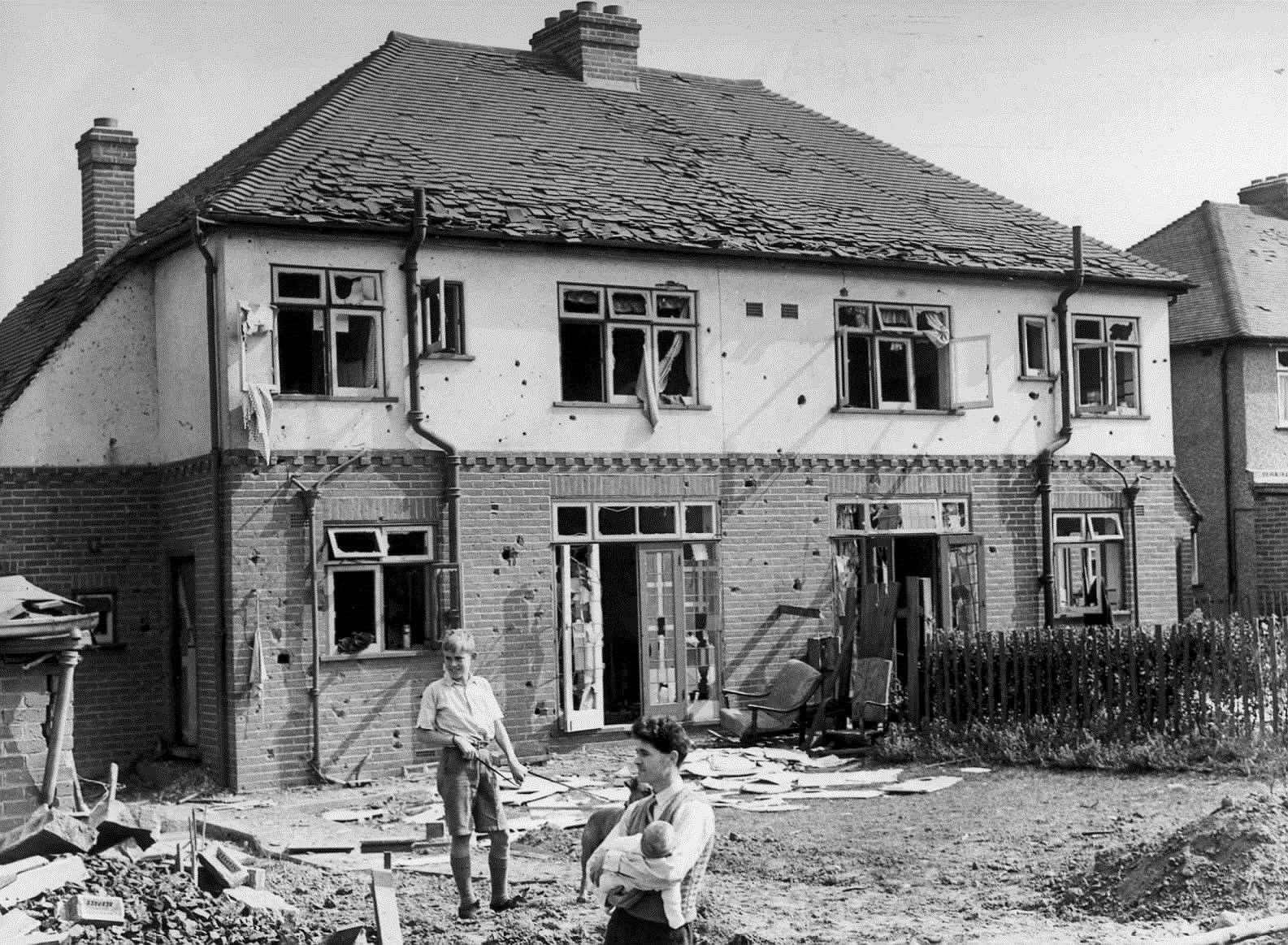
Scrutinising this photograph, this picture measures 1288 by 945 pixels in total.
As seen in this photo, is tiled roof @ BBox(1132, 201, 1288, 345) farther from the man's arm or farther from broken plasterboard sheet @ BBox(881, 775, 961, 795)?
the man's arm

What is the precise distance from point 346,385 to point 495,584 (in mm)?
2837

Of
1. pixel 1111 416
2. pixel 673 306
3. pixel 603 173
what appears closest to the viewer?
pixel 673 306

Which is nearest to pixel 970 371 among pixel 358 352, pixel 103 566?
pixel 358 352

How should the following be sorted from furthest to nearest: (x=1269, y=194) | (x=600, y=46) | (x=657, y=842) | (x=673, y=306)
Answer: (x=1269, y=194) → (x=600, y=46) → (x=673, y=306) → (x=657, y=842)

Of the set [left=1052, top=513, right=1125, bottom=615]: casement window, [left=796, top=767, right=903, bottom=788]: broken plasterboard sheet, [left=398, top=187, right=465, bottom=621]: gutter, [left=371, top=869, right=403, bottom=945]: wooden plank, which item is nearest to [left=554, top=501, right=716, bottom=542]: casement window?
[left=398, top=187, right=465, bottom=621]: gutter

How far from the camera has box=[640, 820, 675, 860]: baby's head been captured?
23.0 ft

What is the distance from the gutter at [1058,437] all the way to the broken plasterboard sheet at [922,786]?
23.0 feet

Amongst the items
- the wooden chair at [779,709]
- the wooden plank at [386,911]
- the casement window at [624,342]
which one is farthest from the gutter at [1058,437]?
the wooden plank at [386,911]

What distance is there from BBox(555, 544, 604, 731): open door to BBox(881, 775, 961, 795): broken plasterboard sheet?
464 centimetres

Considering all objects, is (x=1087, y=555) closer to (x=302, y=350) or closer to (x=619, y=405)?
(x=619, y=405)

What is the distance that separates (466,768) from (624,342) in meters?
→ 10.8

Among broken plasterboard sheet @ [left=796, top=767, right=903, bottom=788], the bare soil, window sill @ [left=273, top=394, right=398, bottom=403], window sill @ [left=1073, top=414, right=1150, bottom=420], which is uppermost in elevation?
window sill @ [left=273, top=394, right=398, bottom=403]

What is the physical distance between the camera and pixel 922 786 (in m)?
16.7

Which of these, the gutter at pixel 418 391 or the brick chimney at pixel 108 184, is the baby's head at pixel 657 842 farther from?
the brick chimney at pixel 108 184
